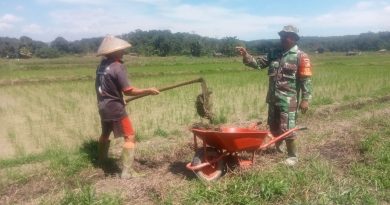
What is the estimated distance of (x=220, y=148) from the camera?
17.7 feet

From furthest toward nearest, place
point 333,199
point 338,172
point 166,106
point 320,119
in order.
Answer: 1. point 166,106
2. point 320,119
3. point 338,172
4. point 333,199

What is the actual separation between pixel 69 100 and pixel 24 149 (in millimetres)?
6917

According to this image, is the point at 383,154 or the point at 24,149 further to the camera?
the point at 24,149

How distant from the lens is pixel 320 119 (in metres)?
10.2

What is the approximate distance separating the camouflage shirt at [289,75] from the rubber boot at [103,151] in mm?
2149

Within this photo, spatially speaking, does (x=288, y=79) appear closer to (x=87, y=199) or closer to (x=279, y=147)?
(x=279, y=147)

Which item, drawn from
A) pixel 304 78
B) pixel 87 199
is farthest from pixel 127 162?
pixel 304 78

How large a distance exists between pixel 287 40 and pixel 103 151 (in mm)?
2805

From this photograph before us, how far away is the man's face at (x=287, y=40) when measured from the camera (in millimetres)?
5866

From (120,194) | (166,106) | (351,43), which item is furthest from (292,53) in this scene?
(351,43)

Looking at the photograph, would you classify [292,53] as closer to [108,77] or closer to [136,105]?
[108,77]

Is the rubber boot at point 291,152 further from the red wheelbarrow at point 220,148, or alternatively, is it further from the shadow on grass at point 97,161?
the shadow on grass at point 97,161

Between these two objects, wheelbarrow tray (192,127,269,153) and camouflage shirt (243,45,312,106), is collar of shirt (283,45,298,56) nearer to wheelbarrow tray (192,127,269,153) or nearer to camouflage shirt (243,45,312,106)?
camouflage shirt (243,45,312,106)

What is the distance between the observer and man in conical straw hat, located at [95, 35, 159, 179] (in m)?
5.48
